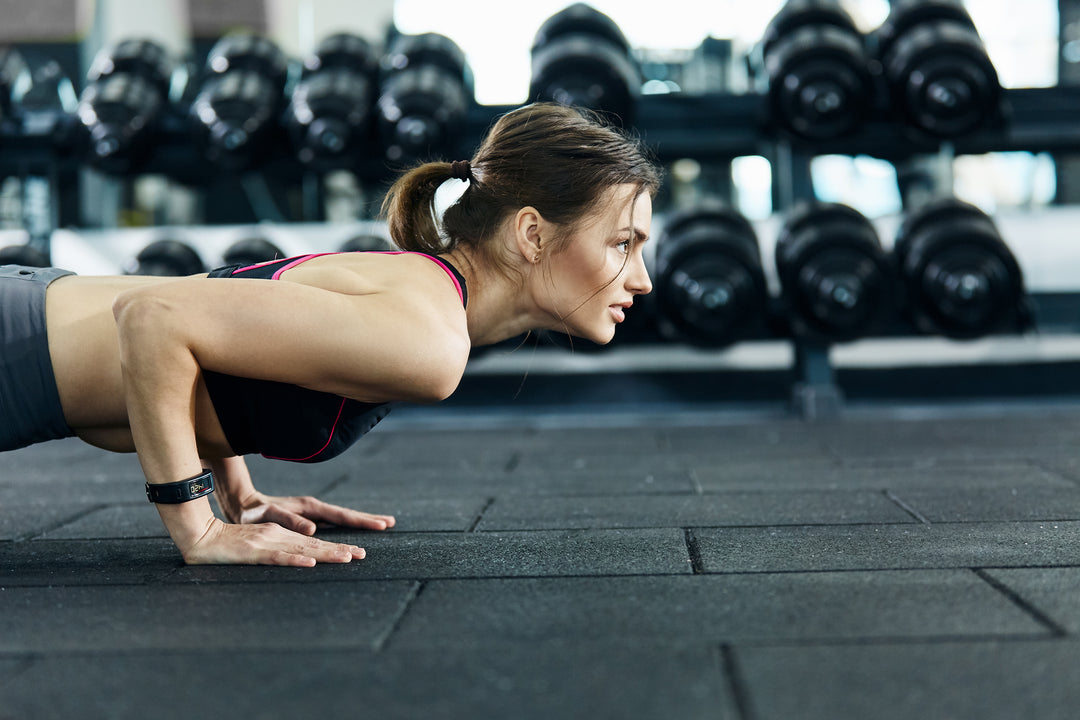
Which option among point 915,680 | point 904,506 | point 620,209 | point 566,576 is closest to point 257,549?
point 566,576

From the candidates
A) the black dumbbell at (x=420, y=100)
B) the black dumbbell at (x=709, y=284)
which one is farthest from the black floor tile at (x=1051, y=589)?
the black dumbbell at (x=420, y=100)

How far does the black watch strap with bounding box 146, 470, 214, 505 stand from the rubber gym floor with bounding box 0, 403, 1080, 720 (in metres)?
0.09

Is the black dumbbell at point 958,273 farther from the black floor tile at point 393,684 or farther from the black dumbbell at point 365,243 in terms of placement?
the black floor tile at point 393,684

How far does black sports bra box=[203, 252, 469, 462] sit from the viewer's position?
104 cm

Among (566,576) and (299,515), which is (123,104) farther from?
(566,576)

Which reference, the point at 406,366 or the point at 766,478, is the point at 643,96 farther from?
the point at 406,366

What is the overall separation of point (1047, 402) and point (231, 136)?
8.25 ft

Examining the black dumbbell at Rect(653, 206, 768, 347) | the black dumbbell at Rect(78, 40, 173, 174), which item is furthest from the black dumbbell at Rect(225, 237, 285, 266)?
the black dumbbell at Rect(653, 206, 768, 347)

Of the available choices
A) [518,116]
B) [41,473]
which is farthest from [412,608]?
[41,473]

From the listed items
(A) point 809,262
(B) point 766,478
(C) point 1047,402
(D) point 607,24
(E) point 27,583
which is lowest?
(C) point 1047,402

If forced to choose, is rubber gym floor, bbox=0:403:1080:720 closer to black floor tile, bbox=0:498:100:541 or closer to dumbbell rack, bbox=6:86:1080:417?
black floor tile, bbox=0:498:100:541

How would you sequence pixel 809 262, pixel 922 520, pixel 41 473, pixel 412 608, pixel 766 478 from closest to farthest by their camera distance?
1. pixel 412 608
2. pixel 922 520
3. pixel 766 478
4. pixel 41 473
5. pixel 809 262

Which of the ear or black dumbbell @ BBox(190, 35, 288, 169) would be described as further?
black dumbbell @ BBox(190, 35, 288, 169)

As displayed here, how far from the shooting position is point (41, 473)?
6.43 ft
